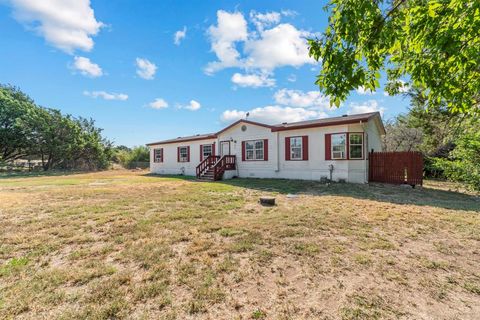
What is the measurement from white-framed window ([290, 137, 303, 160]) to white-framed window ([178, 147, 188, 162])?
917cm

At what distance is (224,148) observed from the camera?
52.1 feet

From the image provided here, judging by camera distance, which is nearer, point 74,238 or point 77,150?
point 74,238

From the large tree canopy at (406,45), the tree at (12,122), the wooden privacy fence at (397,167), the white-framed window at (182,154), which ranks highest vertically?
the tree at (12,122)

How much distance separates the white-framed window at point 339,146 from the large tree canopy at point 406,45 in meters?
8.21

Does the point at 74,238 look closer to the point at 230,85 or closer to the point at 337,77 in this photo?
the point at 337,77

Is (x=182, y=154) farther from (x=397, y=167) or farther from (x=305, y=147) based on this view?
(x=397, y=167)

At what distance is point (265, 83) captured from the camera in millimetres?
17938

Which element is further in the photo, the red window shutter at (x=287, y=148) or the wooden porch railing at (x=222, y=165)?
the wooden porch railing at (x=222, y=165)

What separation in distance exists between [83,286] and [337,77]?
3974 mm

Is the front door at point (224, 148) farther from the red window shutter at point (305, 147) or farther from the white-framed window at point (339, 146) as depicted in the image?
the white-framed window at point (339, 146)

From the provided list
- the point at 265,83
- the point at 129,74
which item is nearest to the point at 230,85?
the point at 265,83

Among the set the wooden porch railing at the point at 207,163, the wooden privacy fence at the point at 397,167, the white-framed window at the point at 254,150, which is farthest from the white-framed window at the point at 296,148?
the wooden porch railing at the point at 207,163

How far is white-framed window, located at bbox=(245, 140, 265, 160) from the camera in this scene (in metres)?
14.3

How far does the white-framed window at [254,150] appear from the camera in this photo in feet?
46.8
